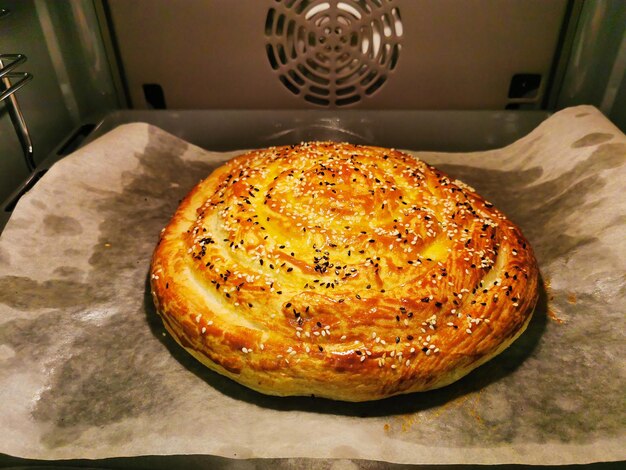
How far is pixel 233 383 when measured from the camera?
2201 mm

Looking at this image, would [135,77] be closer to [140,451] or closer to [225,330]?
[225,330]

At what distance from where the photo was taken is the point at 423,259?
2.32 metres

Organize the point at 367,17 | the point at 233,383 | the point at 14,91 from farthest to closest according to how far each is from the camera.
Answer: the point at 367,17
the point at 14,91
the point at 233,383

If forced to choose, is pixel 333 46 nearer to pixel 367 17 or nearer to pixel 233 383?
pixel 367 17

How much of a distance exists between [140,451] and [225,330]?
0.54 metres

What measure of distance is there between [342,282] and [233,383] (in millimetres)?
624

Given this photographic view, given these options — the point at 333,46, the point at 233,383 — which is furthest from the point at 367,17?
the point at 233,383

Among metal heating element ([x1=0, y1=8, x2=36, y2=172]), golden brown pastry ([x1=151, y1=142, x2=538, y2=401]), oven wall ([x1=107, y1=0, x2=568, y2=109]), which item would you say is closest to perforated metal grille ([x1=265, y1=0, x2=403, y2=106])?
oven wall ([x1=107, y1=0, x2=568, y2=109])

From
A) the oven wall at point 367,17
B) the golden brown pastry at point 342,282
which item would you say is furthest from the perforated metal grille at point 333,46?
the golden brown pastry at point 342,282

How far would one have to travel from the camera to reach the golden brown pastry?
2.07 metres

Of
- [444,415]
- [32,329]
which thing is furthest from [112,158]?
[444,415]

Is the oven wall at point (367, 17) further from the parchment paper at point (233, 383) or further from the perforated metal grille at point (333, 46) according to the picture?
the parchment paper at point (233, 383)

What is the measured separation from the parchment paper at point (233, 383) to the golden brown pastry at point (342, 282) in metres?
0.13

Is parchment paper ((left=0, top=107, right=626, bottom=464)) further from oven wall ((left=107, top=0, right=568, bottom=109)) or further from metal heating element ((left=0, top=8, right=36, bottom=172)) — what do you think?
oven wall ((left=107, top=0, right=568, bottom=109))
